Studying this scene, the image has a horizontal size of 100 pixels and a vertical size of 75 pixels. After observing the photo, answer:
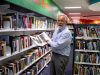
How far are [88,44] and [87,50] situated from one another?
0.57ft

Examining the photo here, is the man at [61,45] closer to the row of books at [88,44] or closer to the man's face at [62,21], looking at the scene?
the man's face at [62,21]

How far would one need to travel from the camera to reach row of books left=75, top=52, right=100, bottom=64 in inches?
189

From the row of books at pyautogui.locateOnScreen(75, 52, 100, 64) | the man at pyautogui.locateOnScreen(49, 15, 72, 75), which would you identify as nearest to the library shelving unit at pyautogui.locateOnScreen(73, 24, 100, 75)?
the row of books at pyautogui.locateOnScreen(75, 52, 100, 64)

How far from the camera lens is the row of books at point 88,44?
15.7 ft

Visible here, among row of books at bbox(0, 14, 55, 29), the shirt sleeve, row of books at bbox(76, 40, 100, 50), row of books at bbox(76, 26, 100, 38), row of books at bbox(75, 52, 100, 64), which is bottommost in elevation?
row of books at bbox(75, 52, 100, 64)

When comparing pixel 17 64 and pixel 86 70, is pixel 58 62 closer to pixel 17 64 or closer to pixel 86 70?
pixel 17 64

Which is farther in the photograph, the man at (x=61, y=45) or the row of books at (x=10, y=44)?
the man at (x=61, y=45)

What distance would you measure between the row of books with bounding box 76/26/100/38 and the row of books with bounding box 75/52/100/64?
550mm

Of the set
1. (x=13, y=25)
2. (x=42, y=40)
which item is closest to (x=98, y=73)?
(x=42, y=40)

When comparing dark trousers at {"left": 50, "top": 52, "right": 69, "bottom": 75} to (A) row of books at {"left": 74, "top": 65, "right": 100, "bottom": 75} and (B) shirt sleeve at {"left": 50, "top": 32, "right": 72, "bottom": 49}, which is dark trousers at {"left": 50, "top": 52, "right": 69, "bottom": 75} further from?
(A) row of books at {"left": 74, "top": 65, "right": 100, "bottom": 75}

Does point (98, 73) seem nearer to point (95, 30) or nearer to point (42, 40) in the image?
point (95, 30)

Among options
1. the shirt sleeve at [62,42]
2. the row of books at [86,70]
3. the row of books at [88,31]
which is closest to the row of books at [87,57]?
the row of books at [86,70]

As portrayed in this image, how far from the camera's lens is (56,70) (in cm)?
372

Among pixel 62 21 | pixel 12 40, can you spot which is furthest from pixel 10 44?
pixel 62 21
